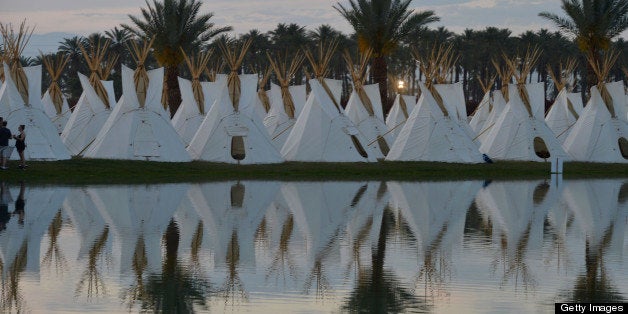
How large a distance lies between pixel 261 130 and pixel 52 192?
55.2 feet

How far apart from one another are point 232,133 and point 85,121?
9.54m

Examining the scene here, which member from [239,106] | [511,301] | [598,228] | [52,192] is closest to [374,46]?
[239,106]

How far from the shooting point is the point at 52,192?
27734 millimetres

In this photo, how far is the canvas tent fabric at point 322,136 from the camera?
44000 millimetres

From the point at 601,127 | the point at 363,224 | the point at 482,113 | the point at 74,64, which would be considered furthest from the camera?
the point at 74,64

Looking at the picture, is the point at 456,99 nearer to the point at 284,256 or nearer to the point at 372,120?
the point at 372,120

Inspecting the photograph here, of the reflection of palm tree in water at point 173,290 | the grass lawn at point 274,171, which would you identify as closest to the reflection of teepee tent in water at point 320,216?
the reflection of palm tree in water at point 173,290

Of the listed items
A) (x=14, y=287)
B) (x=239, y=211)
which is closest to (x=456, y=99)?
(x=239, y=211)

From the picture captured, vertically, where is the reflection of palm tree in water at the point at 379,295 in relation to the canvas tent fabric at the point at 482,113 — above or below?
below

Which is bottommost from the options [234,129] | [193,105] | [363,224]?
[363,224]

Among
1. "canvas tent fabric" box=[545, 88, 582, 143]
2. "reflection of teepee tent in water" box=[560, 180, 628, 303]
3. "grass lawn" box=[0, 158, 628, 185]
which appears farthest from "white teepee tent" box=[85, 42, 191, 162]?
"canvas tent fabric" box=[545, 88, 582, 143]

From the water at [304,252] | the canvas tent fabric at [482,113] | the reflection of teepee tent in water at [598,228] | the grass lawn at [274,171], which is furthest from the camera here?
the canvas tent fabric at [482,113]

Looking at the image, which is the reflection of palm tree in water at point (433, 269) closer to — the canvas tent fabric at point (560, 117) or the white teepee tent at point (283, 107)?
the white teepee tent at point (283, 107)

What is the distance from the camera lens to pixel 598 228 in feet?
66.9
